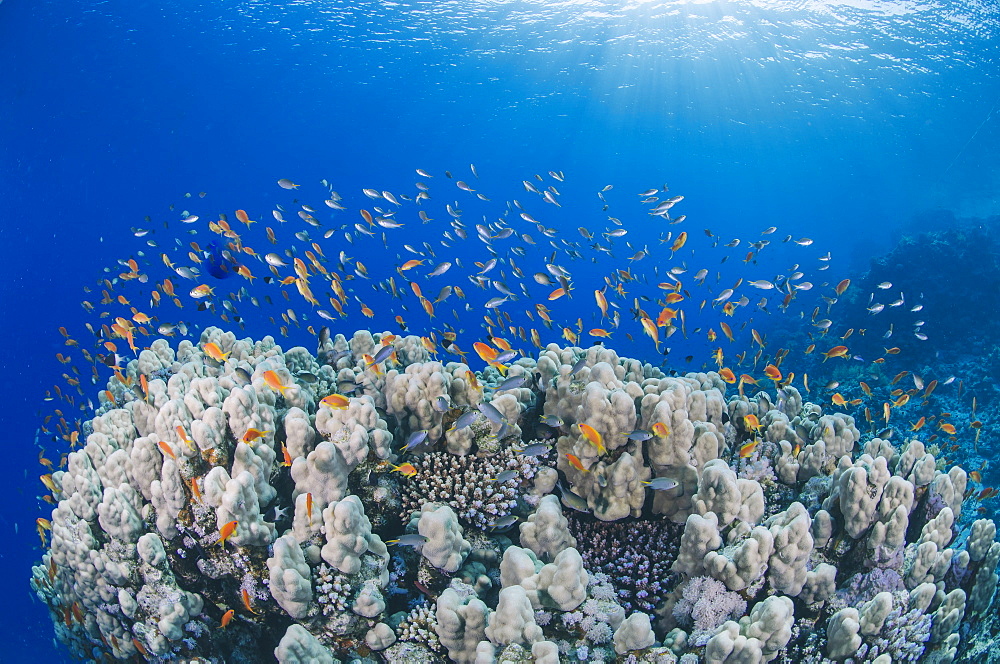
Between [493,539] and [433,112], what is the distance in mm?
54238

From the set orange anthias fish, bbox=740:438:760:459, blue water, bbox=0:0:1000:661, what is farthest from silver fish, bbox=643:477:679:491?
blue water, bbox=0:0:1000:661

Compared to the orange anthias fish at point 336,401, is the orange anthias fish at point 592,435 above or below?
below

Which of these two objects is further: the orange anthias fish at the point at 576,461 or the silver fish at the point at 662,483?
the orange anthias fish at the point at 576,461

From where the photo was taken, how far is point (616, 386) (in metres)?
4.94

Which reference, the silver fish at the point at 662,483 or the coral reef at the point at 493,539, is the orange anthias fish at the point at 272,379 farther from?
the silver fish at the point at 662,483

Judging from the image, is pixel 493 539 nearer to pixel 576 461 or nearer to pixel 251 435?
pixel 576 461

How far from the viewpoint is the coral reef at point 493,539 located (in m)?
3.40

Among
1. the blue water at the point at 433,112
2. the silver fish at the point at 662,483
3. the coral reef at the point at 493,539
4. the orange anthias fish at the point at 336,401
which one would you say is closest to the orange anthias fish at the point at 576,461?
the coral reef at the point at 493,539

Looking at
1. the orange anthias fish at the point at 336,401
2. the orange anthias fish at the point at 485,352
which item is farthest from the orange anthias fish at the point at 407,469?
the orange anthias fish at the point at 485,352

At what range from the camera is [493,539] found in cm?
438

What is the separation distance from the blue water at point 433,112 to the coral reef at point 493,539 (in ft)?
74.7

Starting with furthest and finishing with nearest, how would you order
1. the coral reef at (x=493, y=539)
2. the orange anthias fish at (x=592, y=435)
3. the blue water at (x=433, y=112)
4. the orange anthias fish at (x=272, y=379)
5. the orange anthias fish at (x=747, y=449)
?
the blue water at (x=433, y=112), the orange anthias fish at (x=747, y=449), the orange anthias fish at (x=272, y=379), the orange anthias fish at (x=592, y=435), the coral reef at (x=493, y=539)

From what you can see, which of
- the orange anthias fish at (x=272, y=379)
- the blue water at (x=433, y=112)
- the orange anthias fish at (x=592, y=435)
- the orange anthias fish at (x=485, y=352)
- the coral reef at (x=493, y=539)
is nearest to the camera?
the coral reef at (x=493, y=539)

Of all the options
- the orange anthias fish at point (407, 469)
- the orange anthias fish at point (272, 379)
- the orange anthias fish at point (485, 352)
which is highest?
the orange anthias fish at point (272, 379)
